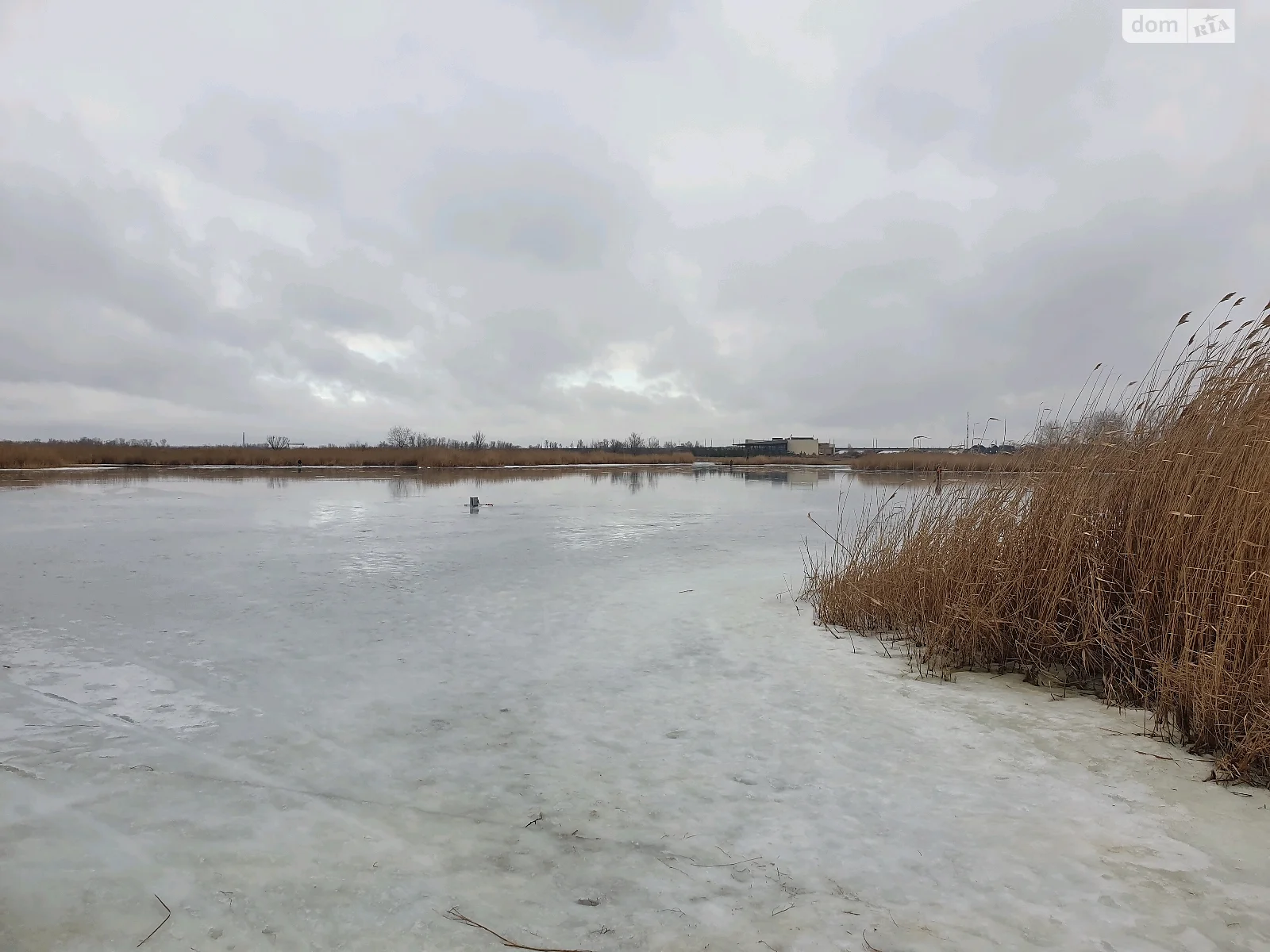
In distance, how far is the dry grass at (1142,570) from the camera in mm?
3139

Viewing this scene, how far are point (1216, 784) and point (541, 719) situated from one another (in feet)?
10.8

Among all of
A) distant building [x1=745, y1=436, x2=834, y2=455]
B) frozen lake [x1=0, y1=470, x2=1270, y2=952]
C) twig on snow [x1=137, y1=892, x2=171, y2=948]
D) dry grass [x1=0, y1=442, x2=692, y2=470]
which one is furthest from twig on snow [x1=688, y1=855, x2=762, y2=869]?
distant building [x1=745, y1=436, x2=834, y2=455]

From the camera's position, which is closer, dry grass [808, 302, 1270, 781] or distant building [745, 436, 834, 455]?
dry grass [808, 302, 1270, 781]

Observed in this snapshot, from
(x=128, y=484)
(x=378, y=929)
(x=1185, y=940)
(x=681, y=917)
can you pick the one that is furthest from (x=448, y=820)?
(x=128, y=484)

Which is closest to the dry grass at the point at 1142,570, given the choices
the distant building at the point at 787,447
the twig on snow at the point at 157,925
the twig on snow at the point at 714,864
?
the twig on snow at the point at 714,864

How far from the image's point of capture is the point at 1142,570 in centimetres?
392

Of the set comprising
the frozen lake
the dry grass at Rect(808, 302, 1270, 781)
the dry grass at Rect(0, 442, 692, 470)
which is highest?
the dry grass at Rect(0, 442, 692, 470)

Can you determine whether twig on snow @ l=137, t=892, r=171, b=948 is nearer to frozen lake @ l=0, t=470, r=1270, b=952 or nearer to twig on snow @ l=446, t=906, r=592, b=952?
frozen lake @ l=0, t=470, r=1270, b=952

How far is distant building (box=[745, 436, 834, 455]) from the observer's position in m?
93.1

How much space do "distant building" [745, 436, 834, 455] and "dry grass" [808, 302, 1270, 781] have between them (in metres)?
87.4

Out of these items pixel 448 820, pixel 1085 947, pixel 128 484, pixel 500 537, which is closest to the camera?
pixel 1085 947

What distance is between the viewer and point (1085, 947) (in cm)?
187

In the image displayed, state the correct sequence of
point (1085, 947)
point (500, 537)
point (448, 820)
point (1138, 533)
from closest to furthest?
point (1085, 947) < point (448, 820) < point (1138, 533) < point (500, 537)

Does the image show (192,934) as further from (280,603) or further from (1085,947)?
(280,603)
